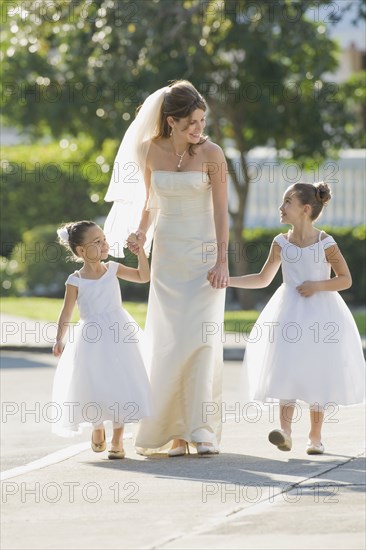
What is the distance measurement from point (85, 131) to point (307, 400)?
50.1ft

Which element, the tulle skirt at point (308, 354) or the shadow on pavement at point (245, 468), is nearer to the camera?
the shadow on pavement at point (245, 468)

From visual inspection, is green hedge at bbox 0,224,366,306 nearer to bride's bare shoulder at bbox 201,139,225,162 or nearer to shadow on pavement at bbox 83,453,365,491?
bride's bare shoulder at bbox 201,139,225,162

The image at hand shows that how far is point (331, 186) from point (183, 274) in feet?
70.3

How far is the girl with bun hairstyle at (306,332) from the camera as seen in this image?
8914 millimetres

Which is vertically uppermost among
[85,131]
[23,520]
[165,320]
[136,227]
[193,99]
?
[85,131]

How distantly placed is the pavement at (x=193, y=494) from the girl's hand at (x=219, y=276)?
1029 mm

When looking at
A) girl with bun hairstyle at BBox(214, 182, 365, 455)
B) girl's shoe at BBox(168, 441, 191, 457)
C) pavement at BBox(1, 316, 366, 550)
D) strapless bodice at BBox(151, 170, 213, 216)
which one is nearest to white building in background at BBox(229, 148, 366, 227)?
pavement at BBox(1, 316, 366, 550)

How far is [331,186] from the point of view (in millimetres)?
30172

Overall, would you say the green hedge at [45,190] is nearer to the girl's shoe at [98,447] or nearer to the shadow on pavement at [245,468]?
the girl's shoe at [98,447]

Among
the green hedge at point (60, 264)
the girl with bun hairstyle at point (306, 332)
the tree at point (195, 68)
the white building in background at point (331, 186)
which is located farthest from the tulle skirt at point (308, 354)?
the white building in background at point (331, 186)

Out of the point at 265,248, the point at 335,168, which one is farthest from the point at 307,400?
the point at 335,168

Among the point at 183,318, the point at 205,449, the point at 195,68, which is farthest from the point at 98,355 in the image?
the point at 195,68

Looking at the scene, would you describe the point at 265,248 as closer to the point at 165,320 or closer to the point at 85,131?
the point at 85,131

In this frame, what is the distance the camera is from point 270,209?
29.9 metres
